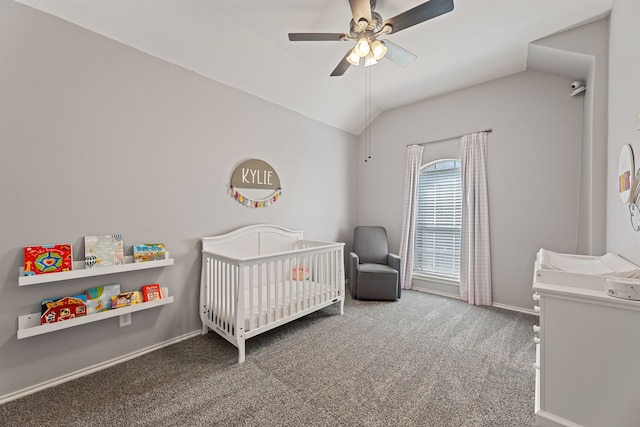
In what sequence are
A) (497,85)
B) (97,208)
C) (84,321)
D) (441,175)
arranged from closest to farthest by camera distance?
(84,321), (97,208), (497,85), (441,175)

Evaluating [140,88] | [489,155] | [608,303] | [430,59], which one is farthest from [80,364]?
[489,155]

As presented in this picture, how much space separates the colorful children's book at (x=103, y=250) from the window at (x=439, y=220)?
141 inches

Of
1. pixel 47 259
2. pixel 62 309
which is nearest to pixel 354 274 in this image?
pixel 62 309

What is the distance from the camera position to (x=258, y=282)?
2070 millimetres

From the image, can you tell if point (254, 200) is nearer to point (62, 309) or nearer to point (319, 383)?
point (62, 309)

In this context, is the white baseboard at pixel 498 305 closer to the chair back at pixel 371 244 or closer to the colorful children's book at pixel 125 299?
the chair back at pixel 371 244

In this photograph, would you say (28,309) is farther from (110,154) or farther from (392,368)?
(392,368)

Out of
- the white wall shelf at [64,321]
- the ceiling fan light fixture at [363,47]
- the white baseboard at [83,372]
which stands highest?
the ceiling fan light fixture at [363,47]

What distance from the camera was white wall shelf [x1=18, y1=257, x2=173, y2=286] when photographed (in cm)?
159

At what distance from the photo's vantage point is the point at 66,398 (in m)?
1.62

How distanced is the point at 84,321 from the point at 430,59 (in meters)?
3.82

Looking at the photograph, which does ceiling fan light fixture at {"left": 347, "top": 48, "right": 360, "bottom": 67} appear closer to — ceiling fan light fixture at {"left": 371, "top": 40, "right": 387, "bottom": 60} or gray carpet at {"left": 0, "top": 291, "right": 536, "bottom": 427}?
ceiling fan light fixture at {"left": 371, "top": 40, "right": 387, "bottom": 60}

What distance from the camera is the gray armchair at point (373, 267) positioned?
331cm

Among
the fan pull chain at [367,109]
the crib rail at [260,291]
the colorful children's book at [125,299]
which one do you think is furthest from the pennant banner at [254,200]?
the fan pull chain at [367,109]
